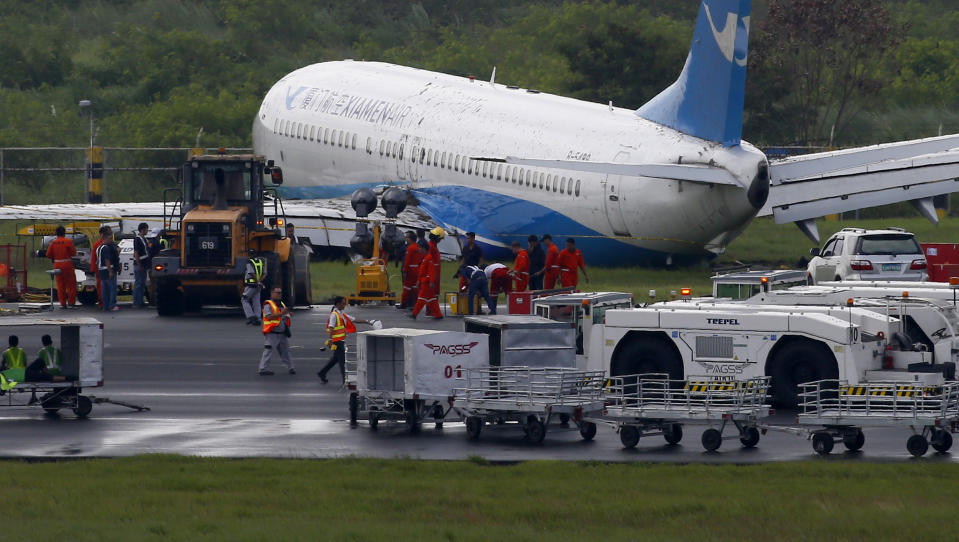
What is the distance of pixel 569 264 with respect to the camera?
1441 inches

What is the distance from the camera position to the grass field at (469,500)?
51.1ft

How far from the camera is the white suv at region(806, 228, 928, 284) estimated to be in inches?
1467

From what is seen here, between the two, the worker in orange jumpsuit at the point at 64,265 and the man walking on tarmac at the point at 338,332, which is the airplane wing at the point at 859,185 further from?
the worker in orange jumpsuit at the point at 64,265

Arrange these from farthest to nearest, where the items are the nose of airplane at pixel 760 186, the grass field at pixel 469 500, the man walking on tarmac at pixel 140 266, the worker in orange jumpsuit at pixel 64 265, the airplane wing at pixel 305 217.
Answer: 1. the airplane wing at pixel 305 217
2. the man walking on tarmac at pixel 140 266
3. the nose of airplane at pixel 760 186
4. the worker in orange jumpsuit at pixel 64 265
5. the grass field at pixel 469 500

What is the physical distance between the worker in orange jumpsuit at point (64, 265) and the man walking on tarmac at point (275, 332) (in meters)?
10.2

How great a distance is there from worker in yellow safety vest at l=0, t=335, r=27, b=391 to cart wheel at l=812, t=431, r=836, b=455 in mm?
11570

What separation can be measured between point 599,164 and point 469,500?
18554 millimetres

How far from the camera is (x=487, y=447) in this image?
68.8ft

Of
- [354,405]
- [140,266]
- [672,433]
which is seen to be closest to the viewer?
[672,433]

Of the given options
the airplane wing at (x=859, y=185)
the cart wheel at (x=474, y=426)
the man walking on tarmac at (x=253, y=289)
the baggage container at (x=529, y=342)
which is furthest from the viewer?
the airplane wing at (x=859, y=185)

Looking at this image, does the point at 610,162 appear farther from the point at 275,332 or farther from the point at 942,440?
the point at 942,440

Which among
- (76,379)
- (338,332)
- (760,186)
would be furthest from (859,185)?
(76,379)

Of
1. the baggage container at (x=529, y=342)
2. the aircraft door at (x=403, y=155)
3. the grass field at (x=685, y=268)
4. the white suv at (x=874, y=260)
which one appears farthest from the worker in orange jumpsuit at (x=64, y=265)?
the white suv at (x=874, y=260)

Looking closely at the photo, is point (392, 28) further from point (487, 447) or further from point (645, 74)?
point (487, 447)
